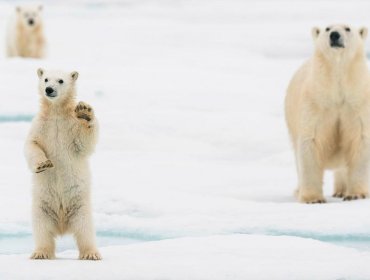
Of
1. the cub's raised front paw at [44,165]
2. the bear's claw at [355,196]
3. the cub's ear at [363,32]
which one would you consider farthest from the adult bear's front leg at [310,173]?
the cub's raised front paw at [44,165]

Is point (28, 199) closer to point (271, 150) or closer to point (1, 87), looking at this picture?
point (271, 150)

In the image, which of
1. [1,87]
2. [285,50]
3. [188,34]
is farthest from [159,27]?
[1,87]

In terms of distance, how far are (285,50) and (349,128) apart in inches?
365

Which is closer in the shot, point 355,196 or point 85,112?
point 85,112

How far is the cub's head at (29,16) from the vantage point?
13.4 meters

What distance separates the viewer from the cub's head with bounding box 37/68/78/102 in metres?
4.41

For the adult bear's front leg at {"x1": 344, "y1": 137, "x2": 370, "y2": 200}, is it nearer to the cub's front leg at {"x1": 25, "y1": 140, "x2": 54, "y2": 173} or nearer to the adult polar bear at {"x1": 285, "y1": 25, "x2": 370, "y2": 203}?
the adult polar bear at {"x1": 285, "y1": 25, "x2": 370, "y2": 203}

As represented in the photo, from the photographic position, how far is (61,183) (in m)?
4.38

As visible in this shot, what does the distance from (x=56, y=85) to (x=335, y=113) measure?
8.38 ft

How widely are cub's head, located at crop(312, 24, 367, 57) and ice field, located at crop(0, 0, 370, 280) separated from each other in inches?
37.7

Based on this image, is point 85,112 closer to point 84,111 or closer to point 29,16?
point 84,111

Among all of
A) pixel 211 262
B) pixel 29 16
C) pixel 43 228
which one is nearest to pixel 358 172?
pixel 211 262

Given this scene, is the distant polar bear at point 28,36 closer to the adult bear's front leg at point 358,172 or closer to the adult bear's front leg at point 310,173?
the adult bear's front leg at point 310,173

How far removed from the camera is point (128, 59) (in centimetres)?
1353
